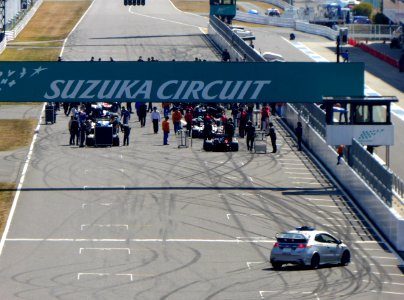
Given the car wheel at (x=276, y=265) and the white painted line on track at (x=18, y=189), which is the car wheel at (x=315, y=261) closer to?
the car wheel at (x=276, y=265)

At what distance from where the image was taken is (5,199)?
49.1 m

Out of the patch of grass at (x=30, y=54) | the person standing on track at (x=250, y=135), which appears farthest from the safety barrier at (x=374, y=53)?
the person standing on track at (x=250, y=135)

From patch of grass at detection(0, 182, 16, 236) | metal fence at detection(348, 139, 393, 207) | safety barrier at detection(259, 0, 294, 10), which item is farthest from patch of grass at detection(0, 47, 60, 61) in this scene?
safety barrier at detection(259, 0, 294, 10)

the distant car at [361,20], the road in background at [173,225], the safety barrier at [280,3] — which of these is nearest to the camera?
the road in background at [173,225]

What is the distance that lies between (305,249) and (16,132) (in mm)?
29347

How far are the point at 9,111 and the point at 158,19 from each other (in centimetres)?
5117

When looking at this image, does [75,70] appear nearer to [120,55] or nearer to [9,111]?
[9,111]

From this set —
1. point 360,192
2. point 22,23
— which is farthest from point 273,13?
point 360,192

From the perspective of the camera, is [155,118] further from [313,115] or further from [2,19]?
[2,19]

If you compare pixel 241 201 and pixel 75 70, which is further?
pixel 75 70

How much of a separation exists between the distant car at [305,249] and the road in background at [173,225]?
0.38m

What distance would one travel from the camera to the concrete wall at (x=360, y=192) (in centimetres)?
4344

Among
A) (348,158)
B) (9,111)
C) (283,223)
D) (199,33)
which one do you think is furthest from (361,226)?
(199,33)

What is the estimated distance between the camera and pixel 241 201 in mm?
49219
